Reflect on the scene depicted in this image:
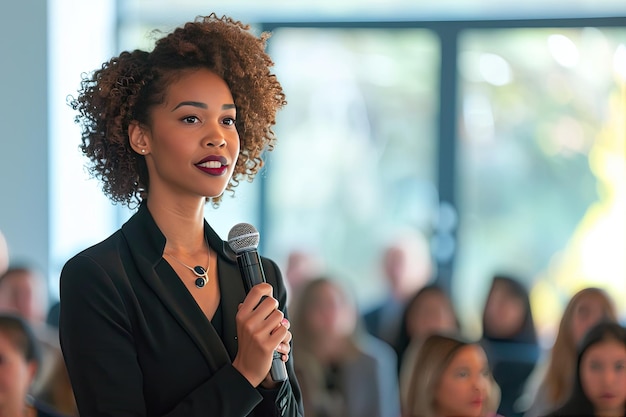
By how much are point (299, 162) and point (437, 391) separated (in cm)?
350

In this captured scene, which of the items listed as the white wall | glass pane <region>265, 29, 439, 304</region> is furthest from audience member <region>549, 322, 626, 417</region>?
the white wall

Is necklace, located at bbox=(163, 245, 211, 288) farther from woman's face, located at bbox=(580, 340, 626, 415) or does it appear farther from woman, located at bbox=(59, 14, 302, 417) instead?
woman's face, located at bbox=(580, 340, 626, 415)

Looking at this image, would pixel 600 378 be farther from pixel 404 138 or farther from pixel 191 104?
pixel 404 138

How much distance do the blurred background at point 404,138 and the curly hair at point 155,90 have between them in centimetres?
462

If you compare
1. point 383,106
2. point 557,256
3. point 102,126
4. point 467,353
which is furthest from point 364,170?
point 102,126

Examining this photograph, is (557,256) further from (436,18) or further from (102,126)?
(102,126)

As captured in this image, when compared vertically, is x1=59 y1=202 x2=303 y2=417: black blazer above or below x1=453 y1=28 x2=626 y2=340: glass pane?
below

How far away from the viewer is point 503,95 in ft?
21.0

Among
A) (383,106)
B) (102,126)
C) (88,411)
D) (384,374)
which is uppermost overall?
(383,106)

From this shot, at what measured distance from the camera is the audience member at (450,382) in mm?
3303

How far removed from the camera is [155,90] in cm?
141

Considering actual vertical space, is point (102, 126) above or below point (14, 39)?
below

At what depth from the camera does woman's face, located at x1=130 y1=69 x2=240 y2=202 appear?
4.48 ft

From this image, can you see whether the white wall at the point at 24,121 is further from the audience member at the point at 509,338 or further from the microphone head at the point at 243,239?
the microphone head at the point at 243,239
